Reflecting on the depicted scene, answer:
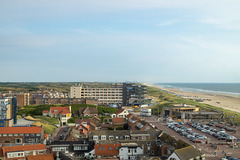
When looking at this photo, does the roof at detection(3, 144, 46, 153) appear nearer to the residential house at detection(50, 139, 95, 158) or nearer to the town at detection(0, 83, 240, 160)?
the town at detection(0, 83, 240, 160)

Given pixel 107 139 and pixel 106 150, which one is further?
pixel 107 139

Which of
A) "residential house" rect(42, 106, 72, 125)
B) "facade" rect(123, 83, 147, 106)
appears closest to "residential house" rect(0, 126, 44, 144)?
"residential house" rect(42, 106, 72, 125)

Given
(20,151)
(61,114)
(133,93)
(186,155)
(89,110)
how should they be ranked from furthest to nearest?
(133,93) → (89,110) → (61,114) → (20,151) → (186,155)

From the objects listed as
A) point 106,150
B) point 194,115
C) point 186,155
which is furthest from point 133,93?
point 186,155

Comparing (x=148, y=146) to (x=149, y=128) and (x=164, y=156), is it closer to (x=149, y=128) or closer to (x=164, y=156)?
(x=164, y=156)

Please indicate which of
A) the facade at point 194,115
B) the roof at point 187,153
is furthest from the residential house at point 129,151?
the facade at point 194,115

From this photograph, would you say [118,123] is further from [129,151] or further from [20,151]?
[20,151]
